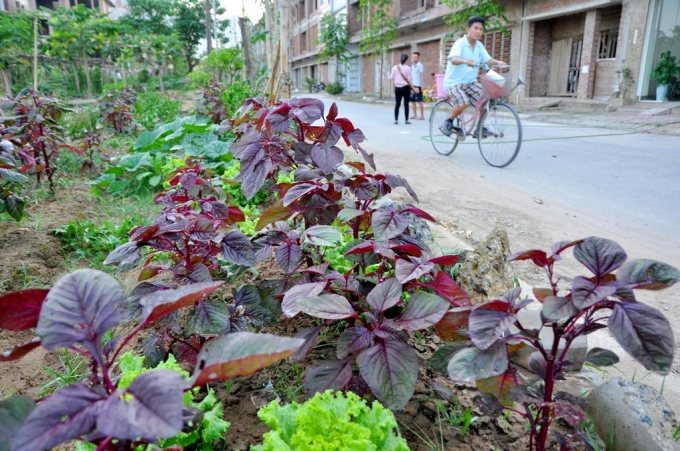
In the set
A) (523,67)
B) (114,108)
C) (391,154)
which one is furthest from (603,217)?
(523,67)

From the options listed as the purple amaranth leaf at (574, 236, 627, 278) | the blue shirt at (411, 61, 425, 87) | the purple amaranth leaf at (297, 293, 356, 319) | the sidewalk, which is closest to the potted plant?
the sidewalk

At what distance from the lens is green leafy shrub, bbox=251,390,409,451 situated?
869 mm

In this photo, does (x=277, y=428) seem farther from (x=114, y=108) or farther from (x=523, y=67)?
(x=523, y=67)

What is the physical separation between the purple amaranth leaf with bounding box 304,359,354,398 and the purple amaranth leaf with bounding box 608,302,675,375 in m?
0.57

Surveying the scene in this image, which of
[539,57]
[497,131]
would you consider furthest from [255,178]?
[539,57]

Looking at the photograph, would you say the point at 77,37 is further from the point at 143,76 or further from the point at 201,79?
the point at 143,76

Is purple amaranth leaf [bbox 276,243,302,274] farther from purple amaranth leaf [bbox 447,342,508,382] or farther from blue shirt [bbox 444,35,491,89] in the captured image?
blue shirt [bbox 444,35,491,89]

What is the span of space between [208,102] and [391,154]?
2.77 metres

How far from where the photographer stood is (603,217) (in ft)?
12.1

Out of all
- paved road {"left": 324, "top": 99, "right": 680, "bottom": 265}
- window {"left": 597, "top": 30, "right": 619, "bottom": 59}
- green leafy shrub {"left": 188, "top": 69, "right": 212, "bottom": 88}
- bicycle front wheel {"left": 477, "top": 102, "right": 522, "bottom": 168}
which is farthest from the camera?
window {"left": 597, "top": 30, "right": 619, "bottom": 59}

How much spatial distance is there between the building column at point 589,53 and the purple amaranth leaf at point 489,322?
48.7 ft

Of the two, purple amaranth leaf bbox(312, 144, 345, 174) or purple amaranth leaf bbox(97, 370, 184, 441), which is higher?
purple amaranth leaf bbox(312, 144, 345, 174)

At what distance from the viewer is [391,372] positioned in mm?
971

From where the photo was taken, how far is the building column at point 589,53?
42.7 feet
